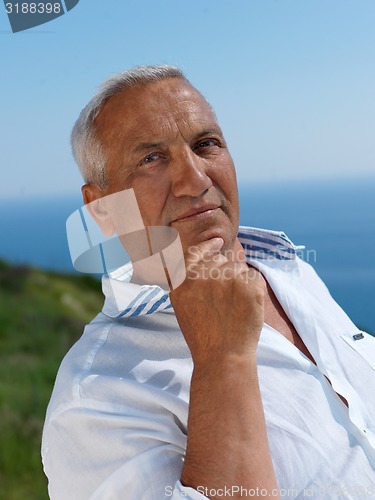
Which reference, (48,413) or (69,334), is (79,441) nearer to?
(48,413)

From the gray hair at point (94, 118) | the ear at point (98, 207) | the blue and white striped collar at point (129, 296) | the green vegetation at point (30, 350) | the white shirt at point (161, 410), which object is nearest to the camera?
the white shirt at point (161, 410)

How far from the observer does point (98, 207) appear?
1.84 meters

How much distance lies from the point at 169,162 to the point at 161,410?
0.66 metres

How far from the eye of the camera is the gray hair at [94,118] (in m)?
1.72

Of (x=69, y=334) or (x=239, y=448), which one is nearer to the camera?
(x=239, y=448)

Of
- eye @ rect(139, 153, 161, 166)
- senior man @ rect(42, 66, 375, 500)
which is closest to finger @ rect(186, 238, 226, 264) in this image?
senior man @ rect(42, 66, 375, 500)

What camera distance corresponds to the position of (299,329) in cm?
181

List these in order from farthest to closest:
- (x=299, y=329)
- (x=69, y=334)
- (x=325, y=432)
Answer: (x=69, y=334)
(x=299, y=329)
(x=325, y=432)

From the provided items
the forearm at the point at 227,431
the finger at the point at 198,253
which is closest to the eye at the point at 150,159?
the finger at the point at 198,253

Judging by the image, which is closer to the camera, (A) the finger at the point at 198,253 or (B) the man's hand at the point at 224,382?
(B) the man's hand at the point at 224,382

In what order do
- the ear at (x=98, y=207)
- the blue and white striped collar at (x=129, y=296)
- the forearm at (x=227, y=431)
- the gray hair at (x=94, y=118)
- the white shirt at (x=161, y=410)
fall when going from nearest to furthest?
the forearm at (x=227, y=431)
the white shirt at (x=161, y=410)
the blue and white striped collar at (x=129, y=296)
the gray hair at (x=94, y=118)
the ear at (x=98, y=207)

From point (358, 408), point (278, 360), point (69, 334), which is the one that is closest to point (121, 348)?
point (278, 360)

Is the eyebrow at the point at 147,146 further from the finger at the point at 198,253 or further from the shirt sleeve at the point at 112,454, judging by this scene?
the shirt sleeve at the point at 112,454

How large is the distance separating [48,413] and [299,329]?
2.48 ft
